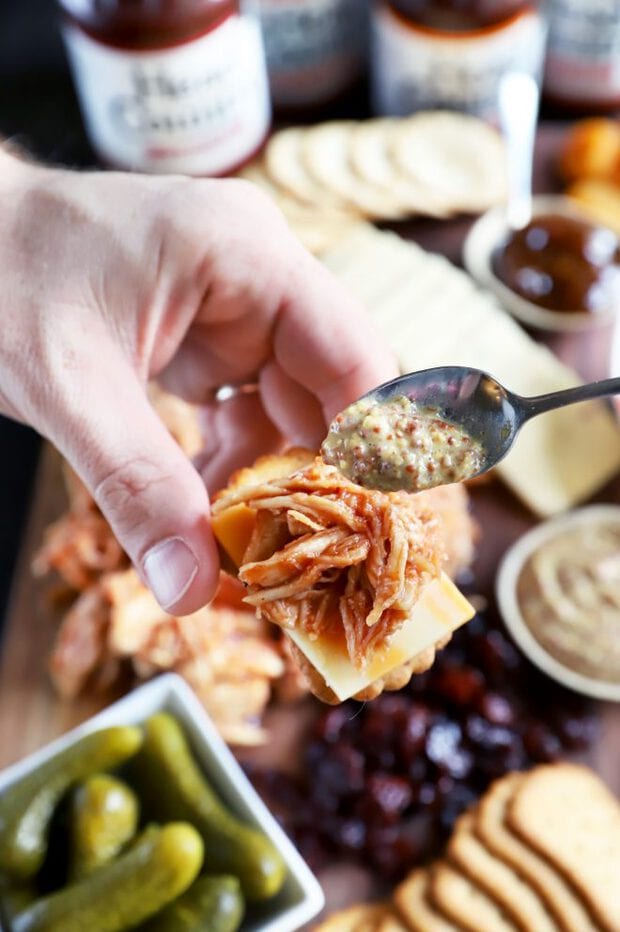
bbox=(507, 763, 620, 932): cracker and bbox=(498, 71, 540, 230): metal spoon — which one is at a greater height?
bbox=(498, 71, 540, 230): metal spoon

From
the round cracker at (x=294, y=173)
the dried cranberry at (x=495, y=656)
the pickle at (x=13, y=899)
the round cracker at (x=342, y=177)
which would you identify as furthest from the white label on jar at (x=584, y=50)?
the pickle at (x=13, y=899)

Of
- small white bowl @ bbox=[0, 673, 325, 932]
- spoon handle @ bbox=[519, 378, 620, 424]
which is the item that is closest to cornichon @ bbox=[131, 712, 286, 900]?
small white bowl @ bbox=[0, 673, 325, 932]

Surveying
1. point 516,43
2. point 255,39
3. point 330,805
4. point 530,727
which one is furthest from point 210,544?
point 516,43

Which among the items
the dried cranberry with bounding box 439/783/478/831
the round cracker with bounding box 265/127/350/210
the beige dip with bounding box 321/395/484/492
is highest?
the beige dip with bounding box 321/395/484/492

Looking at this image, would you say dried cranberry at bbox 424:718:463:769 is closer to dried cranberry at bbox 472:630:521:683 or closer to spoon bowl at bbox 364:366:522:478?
dried cranberry at bbox 472:630:521:683

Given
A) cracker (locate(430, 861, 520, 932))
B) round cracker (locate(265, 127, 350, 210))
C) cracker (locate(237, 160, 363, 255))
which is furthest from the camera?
round cracker (locate(265, 127, 350, 210))

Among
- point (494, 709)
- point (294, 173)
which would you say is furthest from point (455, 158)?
point (494, 709)

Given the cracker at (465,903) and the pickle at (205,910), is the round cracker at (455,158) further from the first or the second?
the pickle at (205,910)
